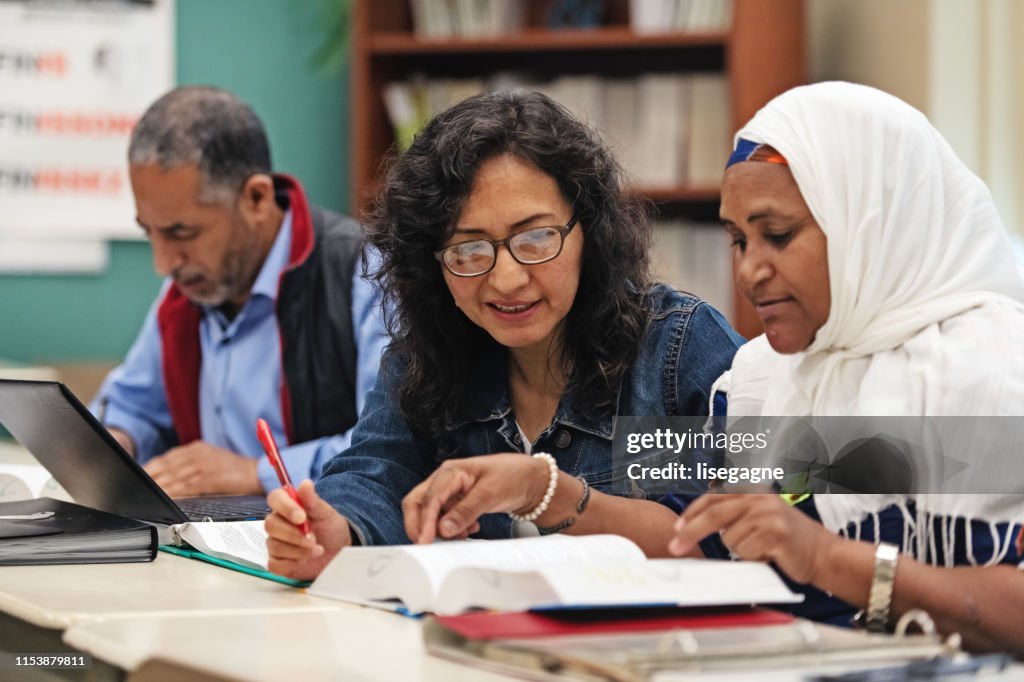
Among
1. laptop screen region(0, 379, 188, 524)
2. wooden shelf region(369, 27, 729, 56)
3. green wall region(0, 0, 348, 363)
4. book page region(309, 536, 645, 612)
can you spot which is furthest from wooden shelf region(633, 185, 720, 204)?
book page region(309, 536, 645, 612)

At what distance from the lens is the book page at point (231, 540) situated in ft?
5.12

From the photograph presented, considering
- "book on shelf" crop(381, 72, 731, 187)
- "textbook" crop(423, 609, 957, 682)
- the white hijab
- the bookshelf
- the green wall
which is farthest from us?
the green wall

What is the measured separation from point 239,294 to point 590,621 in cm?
173

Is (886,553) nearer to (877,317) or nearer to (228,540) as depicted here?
(877,317)

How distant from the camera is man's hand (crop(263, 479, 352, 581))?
4.64 feet

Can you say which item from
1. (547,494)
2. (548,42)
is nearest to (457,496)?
(547,494)

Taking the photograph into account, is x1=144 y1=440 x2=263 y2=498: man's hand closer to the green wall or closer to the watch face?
the watch face

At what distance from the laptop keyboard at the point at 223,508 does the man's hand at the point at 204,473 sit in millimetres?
109

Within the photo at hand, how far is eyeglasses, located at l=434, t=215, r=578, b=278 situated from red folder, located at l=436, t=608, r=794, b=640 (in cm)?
66

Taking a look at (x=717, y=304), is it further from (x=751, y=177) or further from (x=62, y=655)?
(x=62, y=655)

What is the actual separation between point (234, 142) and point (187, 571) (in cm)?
Result: 125

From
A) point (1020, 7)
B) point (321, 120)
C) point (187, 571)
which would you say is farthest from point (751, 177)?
point (321, 120)

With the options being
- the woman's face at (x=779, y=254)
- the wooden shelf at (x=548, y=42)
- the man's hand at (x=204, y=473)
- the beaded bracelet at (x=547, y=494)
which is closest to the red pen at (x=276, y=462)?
the beaded bracelet at (x=547, y=494)

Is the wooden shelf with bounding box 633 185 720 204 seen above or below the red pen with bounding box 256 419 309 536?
above
